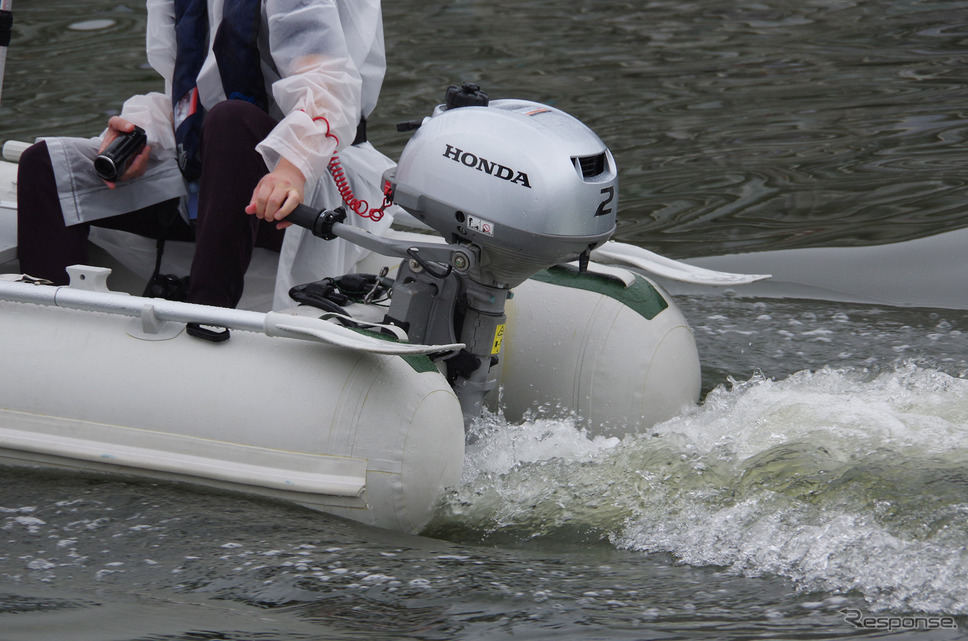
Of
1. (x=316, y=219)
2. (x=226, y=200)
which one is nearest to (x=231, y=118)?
(x=226, y=200)

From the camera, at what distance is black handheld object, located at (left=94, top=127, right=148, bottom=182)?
8.69 feet

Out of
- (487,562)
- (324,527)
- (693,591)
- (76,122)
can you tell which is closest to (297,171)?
(324,527)

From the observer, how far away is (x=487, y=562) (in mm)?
2178

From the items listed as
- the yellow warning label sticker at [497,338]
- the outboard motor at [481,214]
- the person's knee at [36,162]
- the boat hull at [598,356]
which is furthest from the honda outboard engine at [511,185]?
the person's knee at [36,162]

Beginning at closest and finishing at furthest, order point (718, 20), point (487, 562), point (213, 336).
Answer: point (487, 562)
point (213, 336)
point (718, 20)

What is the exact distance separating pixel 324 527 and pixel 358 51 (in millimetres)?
1046

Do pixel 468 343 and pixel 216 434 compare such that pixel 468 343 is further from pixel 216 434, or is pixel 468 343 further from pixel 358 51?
pixel 358 51

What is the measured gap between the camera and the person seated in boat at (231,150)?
2.49 m

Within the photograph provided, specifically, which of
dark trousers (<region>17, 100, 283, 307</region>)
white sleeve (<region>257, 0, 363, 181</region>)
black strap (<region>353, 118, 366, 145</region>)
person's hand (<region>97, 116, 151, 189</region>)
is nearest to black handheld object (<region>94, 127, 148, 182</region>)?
person's hand (<region>97, 116, 151, 189</region>)

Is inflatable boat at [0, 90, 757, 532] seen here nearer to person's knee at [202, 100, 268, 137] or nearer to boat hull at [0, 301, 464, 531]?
boat hull at [0, 301, 464, 531]

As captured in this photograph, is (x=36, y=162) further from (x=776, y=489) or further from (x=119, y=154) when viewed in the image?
(x=776, y=489)

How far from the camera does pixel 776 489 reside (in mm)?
2240

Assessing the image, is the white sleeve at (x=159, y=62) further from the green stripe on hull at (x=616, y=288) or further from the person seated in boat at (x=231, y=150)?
the green stripe on hull at (x=616, y=288)

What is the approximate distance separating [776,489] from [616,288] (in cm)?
72
